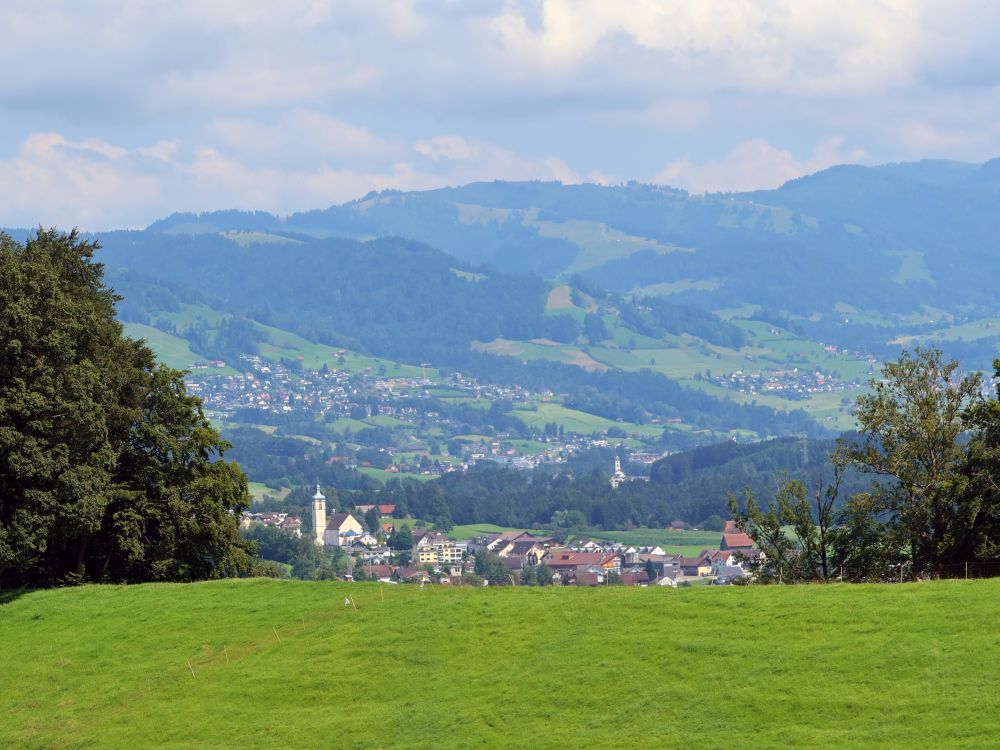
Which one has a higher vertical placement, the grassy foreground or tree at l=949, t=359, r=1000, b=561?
tree at l=949, t=359, r=1000, b=561

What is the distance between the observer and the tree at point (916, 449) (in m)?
59.4

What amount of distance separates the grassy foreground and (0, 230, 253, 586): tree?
20.4ft

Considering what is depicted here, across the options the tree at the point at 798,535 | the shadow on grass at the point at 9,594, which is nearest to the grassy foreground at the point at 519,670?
the shadow on grass at the point at 9,594

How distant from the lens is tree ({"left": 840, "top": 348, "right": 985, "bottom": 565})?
5941 cm

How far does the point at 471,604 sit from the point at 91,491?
57.8 feet

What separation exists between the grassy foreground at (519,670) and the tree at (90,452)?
622 cm

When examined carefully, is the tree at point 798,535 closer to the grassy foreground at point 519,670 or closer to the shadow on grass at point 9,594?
the grassy foreground at point 519,670

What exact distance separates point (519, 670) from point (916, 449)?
993 inches

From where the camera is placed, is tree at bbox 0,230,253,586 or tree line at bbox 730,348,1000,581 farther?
tree at bbox 0,230,253,586

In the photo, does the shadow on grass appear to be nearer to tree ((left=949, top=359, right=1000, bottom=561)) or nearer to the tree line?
the tree line

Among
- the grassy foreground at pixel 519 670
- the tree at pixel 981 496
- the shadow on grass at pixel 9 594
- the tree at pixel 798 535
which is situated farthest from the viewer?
the tree at pixel 798 535

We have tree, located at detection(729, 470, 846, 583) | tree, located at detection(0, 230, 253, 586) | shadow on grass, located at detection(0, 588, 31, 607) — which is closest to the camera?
tree, located at detection(0, 230, 253, 586)

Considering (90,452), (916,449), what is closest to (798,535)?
(916,449)

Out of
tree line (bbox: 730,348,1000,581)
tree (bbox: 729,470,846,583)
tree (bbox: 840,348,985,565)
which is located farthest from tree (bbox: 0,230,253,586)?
tree (bbox: 840,348,985,565)
